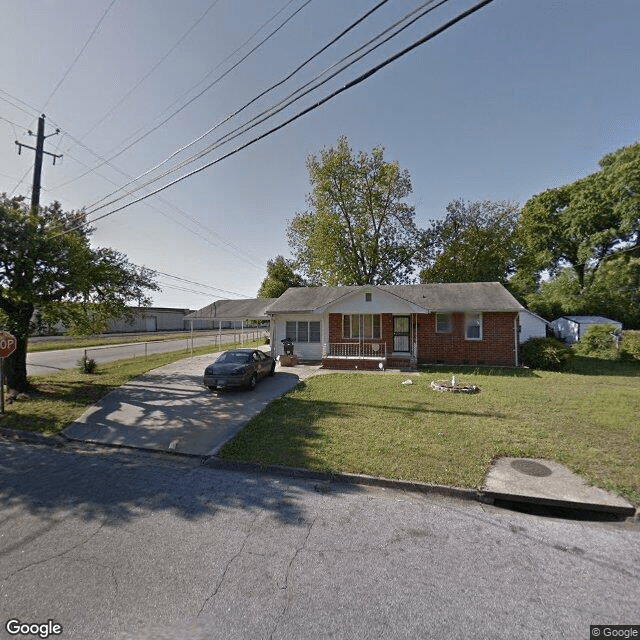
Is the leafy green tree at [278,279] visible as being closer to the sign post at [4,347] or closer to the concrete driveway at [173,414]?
the concrete driveway at [173,414]

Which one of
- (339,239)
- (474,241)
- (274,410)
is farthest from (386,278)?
(274,410)

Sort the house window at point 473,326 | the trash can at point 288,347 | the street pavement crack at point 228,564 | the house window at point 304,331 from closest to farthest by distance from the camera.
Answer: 1. the street pavement crack at point 228,564
2. the house window at point 473,326
3. the trash can at point 288,347
4. the house window at point 304,331

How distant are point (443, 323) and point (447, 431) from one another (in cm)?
1046

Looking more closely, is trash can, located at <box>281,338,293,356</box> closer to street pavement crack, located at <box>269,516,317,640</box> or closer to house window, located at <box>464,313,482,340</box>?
house window, located at <box>464,313,482,340</box>

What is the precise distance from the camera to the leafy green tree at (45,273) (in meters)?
9.70

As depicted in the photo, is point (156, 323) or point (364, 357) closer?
point (364, 357)

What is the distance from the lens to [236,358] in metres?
12.0

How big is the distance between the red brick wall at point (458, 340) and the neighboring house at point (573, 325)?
36.9 feet

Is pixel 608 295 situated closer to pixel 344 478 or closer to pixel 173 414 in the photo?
pixel 344 478

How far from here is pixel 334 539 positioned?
3.61 m

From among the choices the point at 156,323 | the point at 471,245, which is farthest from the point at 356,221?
the point at 156,323

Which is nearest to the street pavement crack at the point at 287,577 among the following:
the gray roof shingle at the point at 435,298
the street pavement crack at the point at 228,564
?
the street pavement crack at the point at 228,564

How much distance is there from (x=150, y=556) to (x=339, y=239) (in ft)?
94.2

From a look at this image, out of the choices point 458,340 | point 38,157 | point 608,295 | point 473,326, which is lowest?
point 458,340
